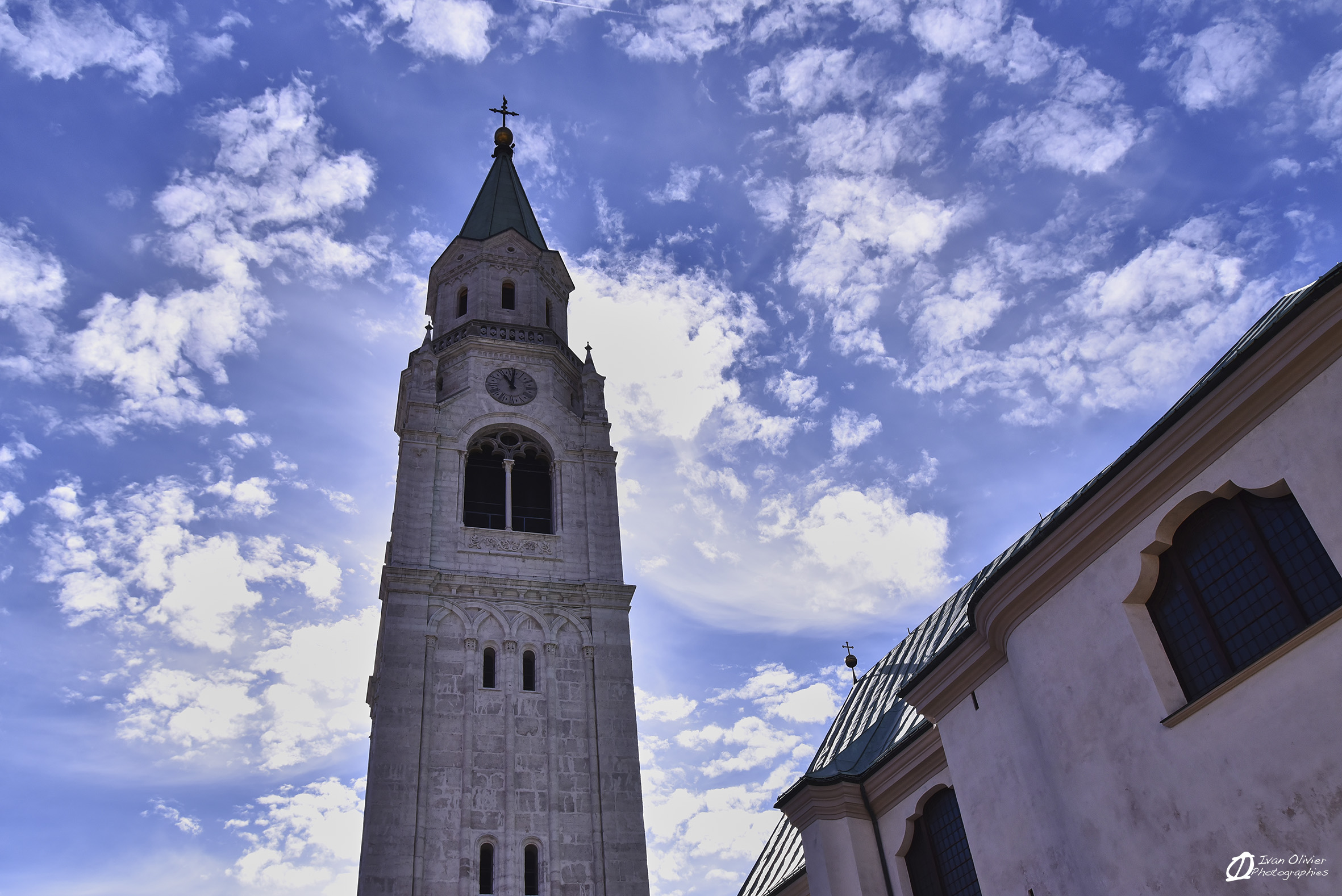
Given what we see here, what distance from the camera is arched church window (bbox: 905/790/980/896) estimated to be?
62.1 feet

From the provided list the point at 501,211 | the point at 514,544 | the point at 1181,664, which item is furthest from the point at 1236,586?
the point at 501,211

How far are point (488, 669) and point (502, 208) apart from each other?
2492cm

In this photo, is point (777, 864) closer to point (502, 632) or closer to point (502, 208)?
point (502, 632)

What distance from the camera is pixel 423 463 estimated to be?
35375mm

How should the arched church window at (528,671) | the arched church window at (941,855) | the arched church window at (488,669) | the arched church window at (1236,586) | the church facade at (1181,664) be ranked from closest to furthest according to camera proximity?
1. the church facade at (1181,664)
2. the arched church window at (1236,586)
3. the arched church window at (941,855)
4. the arched church window at (488,669)
5. the arched church window at (528,671)

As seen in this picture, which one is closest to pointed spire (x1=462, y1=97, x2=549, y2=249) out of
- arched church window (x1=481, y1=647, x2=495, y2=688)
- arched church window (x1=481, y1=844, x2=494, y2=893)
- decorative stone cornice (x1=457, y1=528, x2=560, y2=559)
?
decorative stone cornice (x1=457, y1=528, x2=560, y2=559)

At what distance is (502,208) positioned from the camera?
48.2m

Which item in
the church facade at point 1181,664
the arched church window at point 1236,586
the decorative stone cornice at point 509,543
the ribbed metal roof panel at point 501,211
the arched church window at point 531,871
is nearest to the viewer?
the church facade at point 1181,664

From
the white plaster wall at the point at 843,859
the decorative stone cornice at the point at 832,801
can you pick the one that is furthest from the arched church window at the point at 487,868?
the decorative stone cornice at the point at 832,801

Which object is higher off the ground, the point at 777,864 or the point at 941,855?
the point at 777,864

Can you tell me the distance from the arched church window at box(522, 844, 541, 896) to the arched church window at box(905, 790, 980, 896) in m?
11.1

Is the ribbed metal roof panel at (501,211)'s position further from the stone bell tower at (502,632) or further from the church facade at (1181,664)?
the church facade at (1181,664)

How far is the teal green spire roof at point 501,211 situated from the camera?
4628cm

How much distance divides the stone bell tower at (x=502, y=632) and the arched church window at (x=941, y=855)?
9922 millimetres
